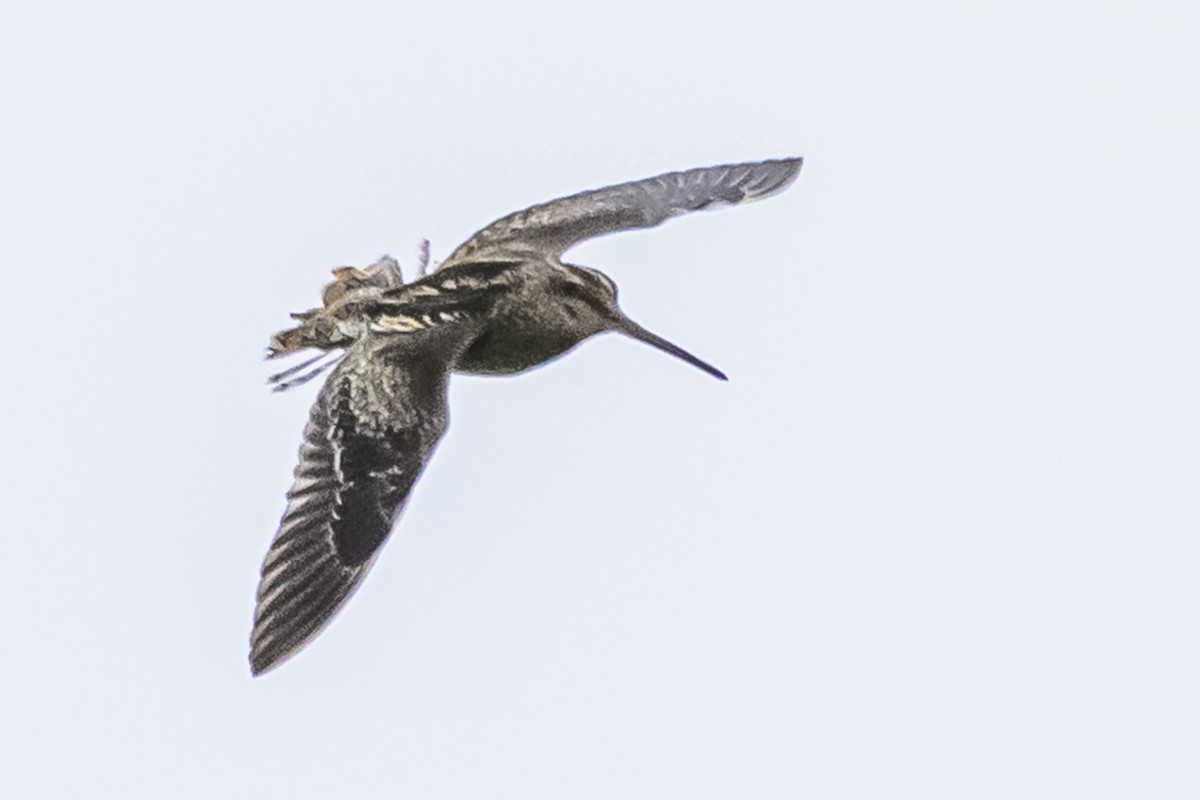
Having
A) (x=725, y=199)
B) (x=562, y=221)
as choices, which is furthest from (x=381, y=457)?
(x=725, y=199)

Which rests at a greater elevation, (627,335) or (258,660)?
(627,335)

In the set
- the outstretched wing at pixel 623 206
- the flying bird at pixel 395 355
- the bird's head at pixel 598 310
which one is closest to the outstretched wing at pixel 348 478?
the flying bird at pixel 395 355

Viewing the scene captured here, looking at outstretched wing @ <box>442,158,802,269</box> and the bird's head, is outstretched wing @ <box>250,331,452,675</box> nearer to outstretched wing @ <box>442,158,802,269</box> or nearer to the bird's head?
the bird's head

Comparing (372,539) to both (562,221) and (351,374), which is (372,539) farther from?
(562,221)

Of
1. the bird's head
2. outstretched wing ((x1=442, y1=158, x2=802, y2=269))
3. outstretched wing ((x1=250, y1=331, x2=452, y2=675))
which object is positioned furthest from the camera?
outstretched wing ((x1=442, y1=158, x2=802, y2=269))

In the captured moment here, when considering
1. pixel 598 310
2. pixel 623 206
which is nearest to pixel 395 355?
pixel 598 310

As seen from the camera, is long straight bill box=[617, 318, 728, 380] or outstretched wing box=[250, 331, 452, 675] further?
long straight bill box=[617, 318, 728, 380]

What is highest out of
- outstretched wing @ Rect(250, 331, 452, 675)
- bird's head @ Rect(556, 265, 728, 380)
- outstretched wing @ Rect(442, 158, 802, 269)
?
outstretched wing @ Rect(442, 158, 802, 269)

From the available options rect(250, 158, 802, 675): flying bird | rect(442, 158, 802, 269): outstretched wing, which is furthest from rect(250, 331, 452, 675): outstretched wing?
rect(442, 158, 802, 269): outstretched wing
